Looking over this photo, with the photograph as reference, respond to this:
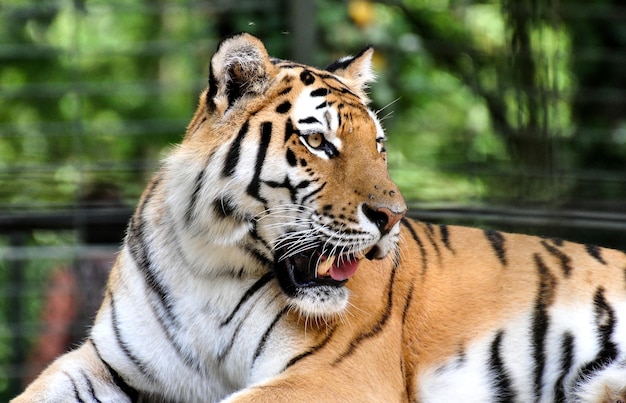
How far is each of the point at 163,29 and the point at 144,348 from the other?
11.8 feet

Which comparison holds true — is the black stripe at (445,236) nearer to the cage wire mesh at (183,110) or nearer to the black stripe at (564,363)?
the black stripe at (564,363)

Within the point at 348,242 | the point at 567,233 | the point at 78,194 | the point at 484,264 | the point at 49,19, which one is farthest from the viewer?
the point at 49,19

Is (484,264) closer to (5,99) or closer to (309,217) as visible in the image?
(309,217)

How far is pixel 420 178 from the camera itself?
500cm

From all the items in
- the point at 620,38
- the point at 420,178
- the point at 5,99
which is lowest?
the point at 420,178

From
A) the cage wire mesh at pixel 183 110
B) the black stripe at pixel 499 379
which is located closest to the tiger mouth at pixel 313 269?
the black stripe at pixel 499 379

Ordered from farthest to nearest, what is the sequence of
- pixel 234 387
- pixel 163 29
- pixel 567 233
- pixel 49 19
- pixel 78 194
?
pixel 163 29 < pixel 49 19 < pixel 78 194 < pixel 567 233 < pixel 234 387

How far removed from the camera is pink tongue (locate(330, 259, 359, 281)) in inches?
76.7

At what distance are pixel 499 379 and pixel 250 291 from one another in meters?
0.60

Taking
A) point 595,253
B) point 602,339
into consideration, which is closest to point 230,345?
point 602,339

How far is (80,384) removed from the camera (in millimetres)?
2160

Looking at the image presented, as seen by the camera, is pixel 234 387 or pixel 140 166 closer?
pixel 234 387

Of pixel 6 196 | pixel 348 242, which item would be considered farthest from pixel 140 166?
pixel 348 242

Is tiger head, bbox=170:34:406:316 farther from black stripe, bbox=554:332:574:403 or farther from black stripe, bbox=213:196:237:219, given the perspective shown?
black stripe, bbox=554:332:574:403
